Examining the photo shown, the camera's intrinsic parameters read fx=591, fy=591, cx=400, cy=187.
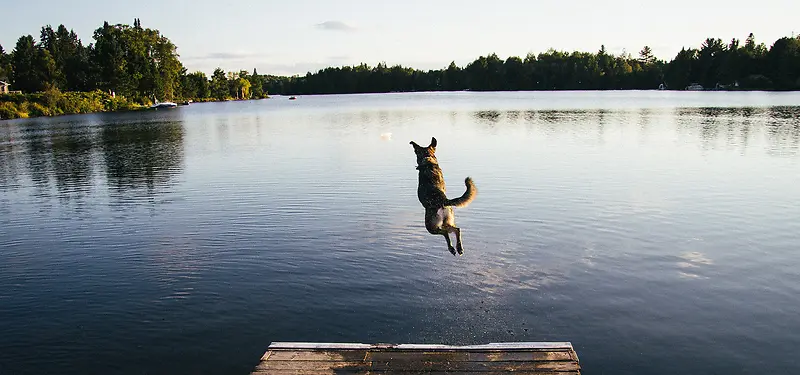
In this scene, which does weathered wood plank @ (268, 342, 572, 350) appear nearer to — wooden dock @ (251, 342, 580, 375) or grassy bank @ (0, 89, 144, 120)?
wooden dock @ (251, 342, 580, 375)

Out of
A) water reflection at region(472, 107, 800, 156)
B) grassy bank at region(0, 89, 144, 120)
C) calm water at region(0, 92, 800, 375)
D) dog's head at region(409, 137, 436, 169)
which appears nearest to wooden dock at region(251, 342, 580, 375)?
calm water at region(0, 92, 800, 375)

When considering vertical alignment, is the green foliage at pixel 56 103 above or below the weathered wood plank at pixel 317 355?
above

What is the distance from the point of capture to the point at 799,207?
24875 mm

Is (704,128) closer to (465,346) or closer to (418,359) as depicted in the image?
(465,346)

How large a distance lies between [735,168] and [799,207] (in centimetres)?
1124

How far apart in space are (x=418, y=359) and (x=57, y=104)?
486 feet

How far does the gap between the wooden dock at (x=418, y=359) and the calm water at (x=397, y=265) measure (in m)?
1.55

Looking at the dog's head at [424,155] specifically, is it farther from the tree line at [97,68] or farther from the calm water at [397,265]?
the tree line at [97,68]

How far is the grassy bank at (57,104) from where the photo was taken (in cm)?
11950

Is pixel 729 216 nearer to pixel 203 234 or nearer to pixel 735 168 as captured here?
pixel 735 168

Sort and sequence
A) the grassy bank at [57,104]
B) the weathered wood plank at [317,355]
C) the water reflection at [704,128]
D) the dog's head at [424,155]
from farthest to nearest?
the grassy bank at [57,104] < the water reflection at [704,128] < the dog's head at [424,155] < the weathered wood plank at [317,355]

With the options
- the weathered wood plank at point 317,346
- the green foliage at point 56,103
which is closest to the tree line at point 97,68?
the green foliage at point 56,103

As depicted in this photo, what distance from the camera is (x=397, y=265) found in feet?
58.6

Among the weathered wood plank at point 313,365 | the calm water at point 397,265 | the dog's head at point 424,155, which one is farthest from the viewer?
the calm water at point 397,265
